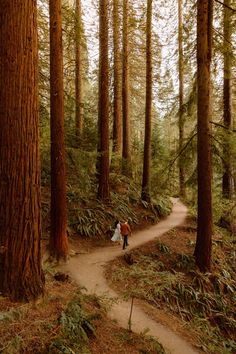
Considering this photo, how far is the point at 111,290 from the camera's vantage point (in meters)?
7.76

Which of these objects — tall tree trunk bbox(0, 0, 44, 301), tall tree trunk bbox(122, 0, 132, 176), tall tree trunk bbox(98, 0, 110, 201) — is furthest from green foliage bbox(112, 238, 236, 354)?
tall tree trunk bbox(122, 0, 132, 176)

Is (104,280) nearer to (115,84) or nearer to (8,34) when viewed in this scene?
(8,34)

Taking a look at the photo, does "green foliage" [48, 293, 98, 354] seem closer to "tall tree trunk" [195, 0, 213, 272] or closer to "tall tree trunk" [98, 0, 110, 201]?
"tall tree trunk" [195, 0, 213, 272]

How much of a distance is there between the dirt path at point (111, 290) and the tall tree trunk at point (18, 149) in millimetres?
2726

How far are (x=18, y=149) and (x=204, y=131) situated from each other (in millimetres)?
6123

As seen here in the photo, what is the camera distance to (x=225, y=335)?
25.2ft

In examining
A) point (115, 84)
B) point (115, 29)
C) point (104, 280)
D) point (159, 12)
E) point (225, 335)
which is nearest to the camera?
point (225, 335)

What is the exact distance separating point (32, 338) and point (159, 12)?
47.0 ft

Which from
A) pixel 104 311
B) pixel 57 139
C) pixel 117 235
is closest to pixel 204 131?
pixel 57 139

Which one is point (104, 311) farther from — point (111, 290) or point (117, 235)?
point (117, 235)

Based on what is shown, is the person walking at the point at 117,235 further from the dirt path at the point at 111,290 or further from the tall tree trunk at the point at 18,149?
the tall tree trunk at the point at 18,149

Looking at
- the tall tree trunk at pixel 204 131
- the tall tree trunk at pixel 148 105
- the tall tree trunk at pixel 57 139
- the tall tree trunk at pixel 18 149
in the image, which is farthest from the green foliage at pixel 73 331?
the tall tree trunk at pixel 148 105

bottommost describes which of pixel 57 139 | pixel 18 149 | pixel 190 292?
pixel 190 292

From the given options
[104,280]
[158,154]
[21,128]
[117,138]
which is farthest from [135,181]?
[21,128]
